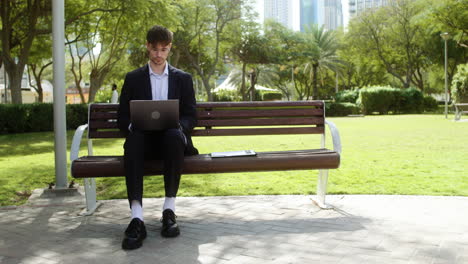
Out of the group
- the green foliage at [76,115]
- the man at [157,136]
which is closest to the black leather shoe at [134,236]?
the man at [157,136]

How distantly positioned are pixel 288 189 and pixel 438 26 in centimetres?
2829

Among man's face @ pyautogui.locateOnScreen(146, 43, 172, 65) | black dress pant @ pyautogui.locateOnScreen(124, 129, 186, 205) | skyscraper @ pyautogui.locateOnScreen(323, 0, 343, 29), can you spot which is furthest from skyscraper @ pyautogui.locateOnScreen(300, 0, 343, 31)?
black dress pant @ pyautogui.locateOnScreen(124, 129, 186, 205)

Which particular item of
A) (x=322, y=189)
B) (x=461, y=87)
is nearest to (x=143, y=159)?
(x=322, y=189)

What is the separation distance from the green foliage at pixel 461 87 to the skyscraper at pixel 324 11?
125 meters

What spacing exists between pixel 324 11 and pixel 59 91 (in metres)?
172

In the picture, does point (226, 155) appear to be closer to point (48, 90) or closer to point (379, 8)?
point (379, 8)

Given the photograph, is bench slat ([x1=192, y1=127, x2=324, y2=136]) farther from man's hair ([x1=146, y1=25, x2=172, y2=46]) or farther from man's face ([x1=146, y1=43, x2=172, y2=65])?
man's hair ([x1=146, y1=25, x2=172, y2=46])

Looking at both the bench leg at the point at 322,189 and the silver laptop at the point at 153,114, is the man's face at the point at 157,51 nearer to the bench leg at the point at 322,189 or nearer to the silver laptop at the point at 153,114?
the silver laptop at the point at 153,114

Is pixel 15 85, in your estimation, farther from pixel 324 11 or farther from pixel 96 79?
pixel 324 11

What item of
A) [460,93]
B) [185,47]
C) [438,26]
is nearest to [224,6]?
[185,47]

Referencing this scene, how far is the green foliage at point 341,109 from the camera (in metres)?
35.4

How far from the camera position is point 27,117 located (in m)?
18.1

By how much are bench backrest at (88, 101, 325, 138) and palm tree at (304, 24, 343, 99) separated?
166 ft

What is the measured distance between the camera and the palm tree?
55875mm
